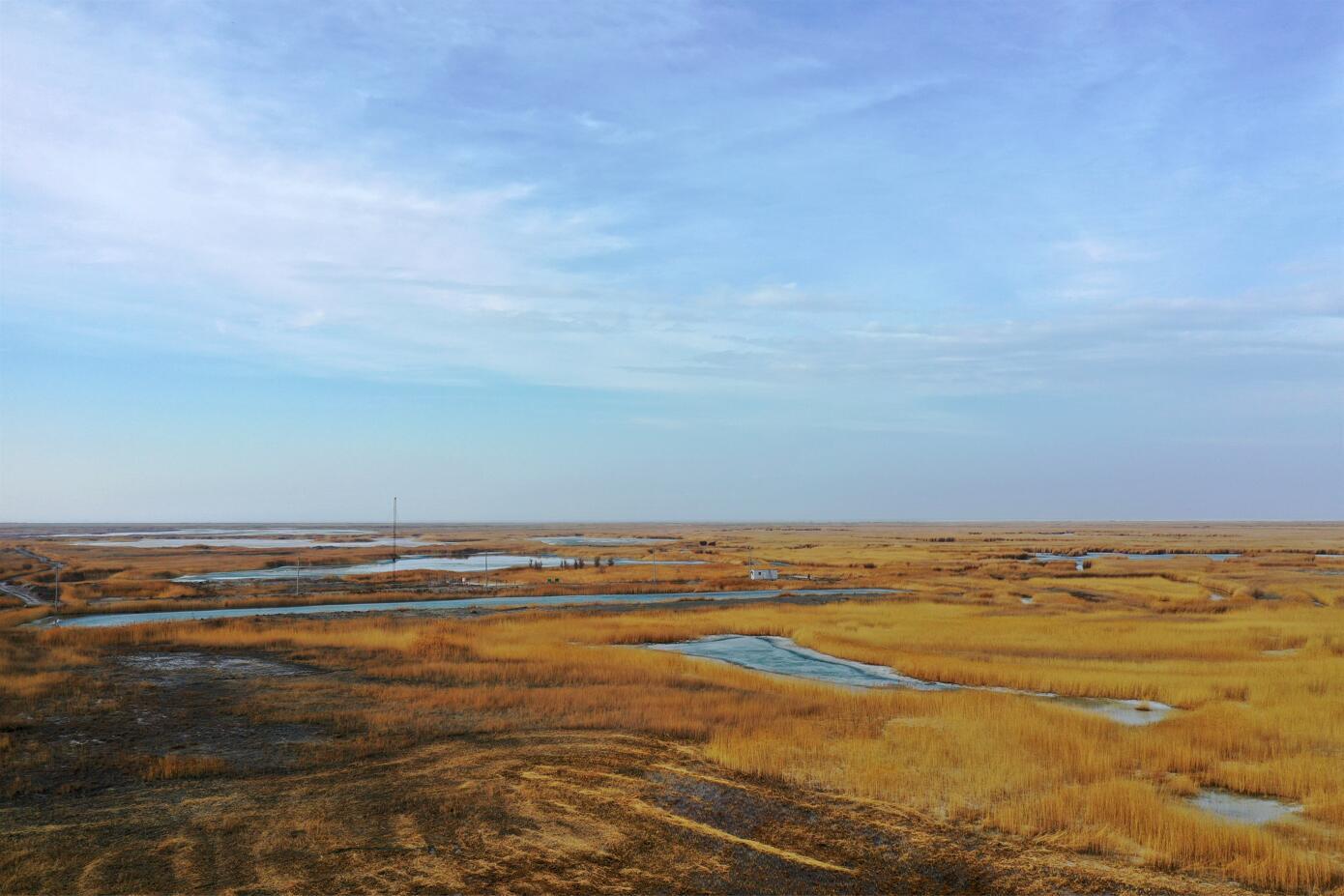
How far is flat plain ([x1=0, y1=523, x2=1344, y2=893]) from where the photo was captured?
32.7 feet

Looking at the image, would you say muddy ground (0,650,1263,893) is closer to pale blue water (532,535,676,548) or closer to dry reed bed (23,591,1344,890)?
dry reed bed (23,591,1344,890)

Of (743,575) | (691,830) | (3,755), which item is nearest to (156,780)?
(3,755)

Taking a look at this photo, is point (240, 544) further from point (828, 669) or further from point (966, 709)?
point (966, 709)

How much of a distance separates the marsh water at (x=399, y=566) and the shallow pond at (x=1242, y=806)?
2258 inches

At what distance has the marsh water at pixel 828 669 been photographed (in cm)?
2027

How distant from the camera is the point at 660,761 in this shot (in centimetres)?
1441

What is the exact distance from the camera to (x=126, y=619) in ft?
129

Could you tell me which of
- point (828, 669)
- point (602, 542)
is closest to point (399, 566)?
point (828, 669)

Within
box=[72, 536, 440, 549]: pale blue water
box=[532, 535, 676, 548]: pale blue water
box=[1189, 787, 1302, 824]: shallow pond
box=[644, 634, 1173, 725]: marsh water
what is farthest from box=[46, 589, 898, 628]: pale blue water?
box=[532, 535, 676, 548]: pale blue water

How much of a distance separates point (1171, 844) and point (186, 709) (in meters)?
18.8

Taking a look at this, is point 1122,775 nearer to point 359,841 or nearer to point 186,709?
point 359,841

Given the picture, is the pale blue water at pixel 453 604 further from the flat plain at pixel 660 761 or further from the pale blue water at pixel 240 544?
the pale blue water at pixel 240 544

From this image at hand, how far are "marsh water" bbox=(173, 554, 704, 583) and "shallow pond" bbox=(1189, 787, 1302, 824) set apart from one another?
57366 mm

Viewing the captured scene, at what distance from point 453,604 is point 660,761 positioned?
1379 inches
